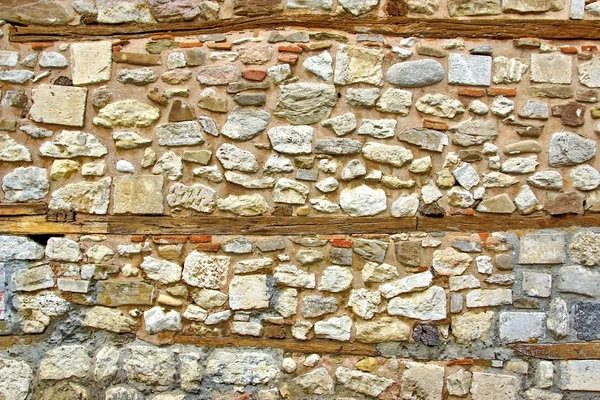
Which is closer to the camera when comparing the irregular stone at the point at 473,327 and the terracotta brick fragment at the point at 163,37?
the irregular stone at the point at 473,327

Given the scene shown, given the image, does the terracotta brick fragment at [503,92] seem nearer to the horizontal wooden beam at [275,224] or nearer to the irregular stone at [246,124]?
the horizontal wooden beam at [275,224]

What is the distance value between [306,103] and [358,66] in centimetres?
39

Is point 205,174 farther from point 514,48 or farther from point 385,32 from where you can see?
point 514,48

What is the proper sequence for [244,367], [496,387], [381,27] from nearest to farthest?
[496,387]
[244,367]
[381,27]

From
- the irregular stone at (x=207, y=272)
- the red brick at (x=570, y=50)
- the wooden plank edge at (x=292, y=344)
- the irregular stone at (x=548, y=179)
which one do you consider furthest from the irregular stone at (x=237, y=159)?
the red brick at (x=570, y=50)

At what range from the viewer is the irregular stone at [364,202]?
3.32 m

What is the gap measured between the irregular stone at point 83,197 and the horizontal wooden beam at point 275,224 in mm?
64

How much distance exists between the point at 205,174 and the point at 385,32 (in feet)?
4.65

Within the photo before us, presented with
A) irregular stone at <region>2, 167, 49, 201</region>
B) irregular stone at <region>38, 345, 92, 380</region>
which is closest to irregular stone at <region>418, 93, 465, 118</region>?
irregular stone at <region>2, 167, 49, 201</region>

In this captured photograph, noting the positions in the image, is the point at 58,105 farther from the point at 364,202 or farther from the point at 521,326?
the point at 521,326

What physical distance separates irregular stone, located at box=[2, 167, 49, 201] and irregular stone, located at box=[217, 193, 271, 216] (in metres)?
1.15

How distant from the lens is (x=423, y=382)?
3.23 m

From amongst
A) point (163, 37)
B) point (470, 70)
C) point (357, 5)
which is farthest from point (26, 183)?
point (470, 70)

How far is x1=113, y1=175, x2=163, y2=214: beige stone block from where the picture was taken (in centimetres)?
340
